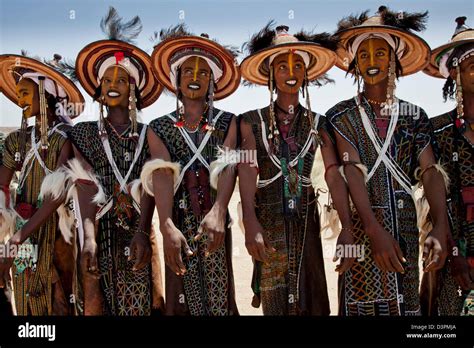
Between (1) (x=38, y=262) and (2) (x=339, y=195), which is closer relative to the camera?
(2) (x=339, y=195)

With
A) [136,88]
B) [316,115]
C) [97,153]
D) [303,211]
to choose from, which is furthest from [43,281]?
[316,115]

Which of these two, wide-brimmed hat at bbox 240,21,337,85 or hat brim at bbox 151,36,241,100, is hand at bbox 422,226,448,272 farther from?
hat brim at bbox 151,36,241,100

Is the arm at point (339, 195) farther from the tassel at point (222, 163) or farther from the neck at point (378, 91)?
the tassel at point (222, 163)

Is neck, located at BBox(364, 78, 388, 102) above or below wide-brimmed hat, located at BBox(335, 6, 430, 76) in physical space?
below

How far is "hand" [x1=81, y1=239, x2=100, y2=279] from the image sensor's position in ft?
17.5

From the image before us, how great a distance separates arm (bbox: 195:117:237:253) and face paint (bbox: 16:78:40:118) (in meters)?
1.60

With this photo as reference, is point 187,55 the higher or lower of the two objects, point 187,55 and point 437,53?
the higher

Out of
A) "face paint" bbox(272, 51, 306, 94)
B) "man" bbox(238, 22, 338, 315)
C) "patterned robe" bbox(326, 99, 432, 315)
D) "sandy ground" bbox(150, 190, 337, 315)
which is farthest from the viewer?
"sandy ground" bbox(150, 190, 337, 315)

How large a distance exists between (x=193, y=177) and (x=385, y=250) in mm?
1509

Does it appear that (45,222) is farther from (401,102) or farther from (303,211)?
(401,102)

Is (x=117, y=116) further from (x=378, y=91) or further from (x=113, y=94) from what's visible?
(x=378, y=91)

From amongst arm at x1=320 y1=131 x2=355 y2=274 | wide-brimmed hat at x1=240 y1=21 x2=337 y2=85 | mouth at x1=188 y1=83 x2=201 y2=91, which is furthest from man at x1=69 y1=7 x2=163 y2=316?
arm at x1=320 y1=131 x2=355 y2=274

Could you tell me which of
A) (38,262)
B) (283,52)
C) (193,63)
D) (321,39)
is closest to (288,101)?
(283,52)

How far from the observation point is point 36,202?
219 inches
